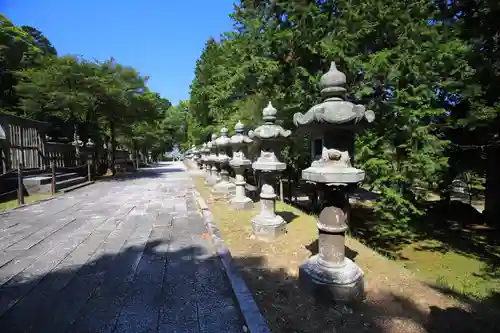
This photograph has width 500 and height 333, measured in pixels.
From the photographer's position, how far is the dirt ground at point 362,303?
3.18 metres

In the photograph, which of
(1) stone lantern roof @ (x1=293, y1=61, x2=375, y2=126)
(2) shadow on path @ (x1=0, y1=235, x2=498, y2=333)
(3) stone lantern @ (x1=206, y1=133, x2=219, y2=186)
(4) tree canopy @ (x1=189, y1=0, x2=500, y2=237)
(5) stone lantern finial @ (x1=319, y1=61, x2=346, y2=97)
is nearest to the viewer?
(2) shadow on path @ (x1=0, y1=235, x2=498, y2=333)

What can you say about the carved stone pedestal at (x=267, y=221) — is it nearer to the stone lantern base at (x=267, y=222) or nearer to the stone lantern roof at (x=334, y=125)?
the stone lantern base at (x=267, y=222)

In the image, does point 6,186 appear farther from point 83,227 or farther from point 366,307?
point 366,307

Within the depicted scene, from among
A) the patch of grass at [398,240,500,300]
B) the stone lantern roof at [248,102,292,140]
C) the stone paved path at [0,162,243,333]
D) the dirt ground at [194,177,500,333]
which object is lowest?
the patch of grass at [398,240,500,300]

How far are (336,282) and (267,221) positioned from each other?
2684 millimetres

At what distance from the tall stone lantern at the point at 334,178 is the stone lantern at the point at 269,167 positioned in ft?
6.69

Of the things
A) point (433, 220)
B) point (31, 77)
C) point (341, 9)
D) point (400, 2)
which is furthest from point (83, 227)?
point (31, 77)

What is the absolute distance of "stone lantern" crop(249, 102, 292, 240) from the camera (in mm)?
6086

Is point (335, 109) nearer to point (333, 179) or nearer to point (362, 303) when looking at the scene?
point (333, 179)

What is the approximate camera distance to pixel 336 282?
3.66 metres

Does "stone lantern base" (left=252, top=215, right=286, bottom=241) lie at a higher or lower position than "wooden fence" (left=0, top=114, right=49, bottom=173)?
lower

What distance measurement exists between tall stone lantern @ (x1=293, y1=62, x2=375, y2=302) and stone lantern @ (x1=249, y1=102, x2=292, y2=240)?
204 centimetres

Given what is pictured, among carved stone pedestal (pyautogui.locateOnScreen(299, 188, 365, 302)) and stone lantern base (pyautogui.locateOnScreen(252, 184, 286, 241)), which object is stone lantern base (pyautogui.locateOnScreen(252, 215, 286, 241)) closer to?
stone lantern base (pyautogui.locateOnScreen(252, 184, 286, 241))

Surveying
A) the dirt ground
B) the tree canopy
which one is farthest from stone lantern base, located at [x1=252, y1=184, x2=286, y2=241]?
the tree canopy
